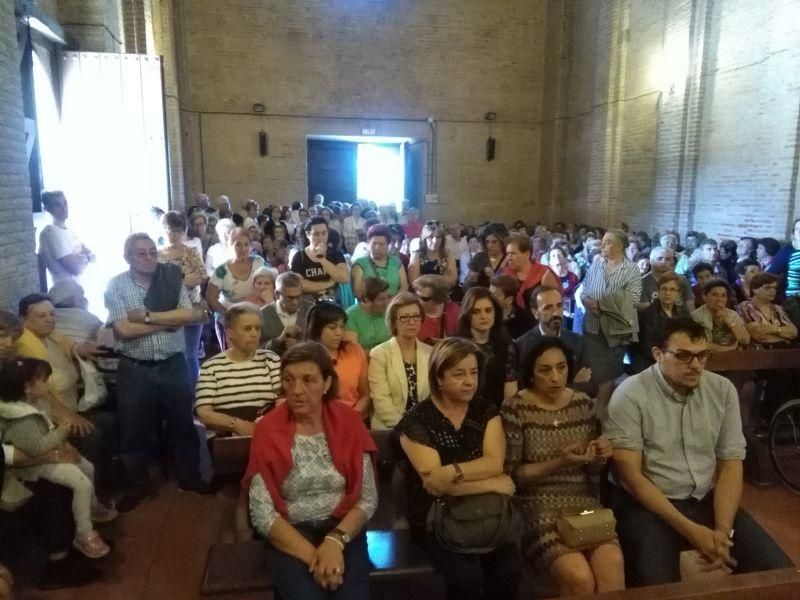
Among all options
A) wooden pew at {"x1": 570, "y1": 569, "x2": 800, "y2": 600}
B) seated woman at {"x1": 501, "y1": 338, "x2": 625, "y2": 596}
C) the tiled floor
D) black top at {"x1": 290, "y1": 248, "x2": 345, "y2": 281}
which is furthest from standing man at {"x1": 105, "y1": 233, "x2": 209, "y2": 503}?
wooden pew at {"x1": 570, "y1": 569, "x2": 800, "y2": 600}

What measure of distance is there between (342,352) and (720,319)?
10.1ft

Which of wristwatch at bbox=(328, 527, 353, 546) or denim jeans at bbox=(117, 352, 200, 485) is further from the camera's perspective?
denim jeans at bbox=(117, 352, 200, 485)

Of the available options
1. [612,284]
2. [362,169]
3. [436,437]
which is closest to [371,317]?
[436,437]

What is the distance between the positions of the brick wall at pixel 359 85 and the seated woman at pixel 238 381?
11.5 metres

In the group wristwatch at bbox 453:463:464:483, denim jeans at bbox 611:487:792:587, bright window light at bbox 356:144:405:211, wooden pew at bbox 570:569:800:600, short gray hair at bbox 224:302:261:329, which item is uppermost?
bright window light at bbox 356:144:405:211

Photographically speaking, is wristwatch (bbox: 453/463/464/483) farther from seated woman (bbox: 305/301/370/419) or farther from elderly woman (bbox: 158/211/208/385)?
elderly woman (bbox: 158/211/208/385)

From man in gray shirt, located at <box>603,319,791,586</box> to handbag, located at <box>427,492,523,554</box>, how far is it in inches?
23.5

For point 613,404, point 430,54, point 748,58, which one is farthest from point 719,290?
point 430,54

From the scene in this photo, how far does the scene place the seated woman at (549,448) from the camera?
2805 mm

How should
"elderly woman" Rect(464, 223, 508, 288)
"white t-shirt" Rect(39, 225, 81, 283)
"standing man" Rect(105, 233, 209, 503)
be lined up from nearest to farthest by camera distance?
1. "standing man" Rect(105, 233, 209, 503)
2. "white t-shirt" Rect(39, 225, 81, 283)
3. "elderly woman" Rect(464, 223, 508, 288)

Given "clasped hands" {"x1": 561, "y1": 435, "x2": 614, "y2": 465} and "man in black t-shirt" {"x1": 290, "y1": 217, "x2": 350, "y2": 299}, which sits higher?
"man in black t-shirt" {"x1": 290, "y1": 217, "x2": 350, "y2": 299}

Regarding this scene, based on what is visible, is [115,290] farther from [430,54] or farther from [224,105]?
[430,54]

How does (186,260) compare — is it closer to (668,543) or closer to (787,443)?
(668,543)

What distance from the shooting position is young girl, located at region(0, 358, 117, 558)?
309cm
